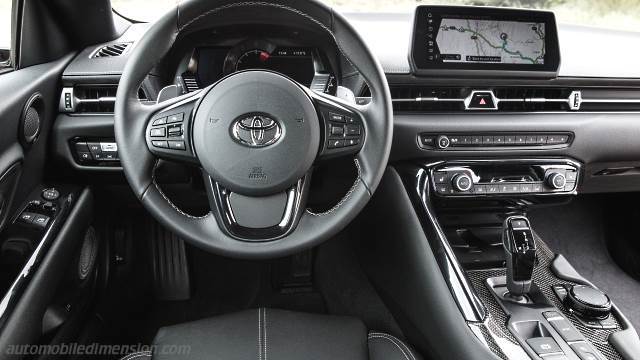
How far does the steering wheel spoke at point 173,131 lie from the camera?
4.11ft

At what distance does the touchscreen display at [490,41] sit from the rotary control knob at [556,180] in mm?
338

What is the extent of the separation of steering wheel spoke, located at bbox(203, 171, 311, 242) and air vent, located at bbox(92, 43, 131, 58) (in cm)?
66

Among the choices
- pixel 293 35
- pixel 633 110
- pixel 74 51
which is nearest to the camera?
pixel 293 35

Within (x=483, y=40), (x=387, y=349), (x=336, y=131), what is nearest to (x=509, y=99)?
(x=483, y=40)

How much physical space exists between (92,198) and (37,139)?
0.76 feet

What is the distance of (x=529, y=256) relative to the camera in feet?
5.16

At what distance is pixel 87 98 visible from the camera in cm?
163

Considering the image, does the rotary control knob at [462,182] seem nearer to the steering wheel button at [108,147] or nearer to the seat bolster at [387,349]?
the seat bolster at [387,349]

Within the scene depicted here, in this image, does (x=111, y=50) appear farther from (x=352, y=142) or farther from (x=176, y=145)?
(x=352, y=142)

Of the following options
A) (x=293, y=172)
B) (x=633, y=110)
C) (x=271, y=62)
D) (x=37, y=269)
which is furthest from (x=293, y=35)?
(x=633, y=110)

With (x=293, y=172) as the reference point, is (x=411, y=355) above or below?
below

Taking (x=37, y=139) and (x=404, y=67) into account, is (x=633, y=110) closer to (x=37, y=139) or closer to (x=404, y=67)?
(x=404, y=67)

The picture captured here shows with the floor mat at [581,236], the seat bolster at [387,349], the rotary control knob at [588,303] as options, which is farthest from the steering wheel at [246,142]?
the floor mat at [581,236]

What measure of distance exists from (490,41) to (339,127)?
0.64 m
